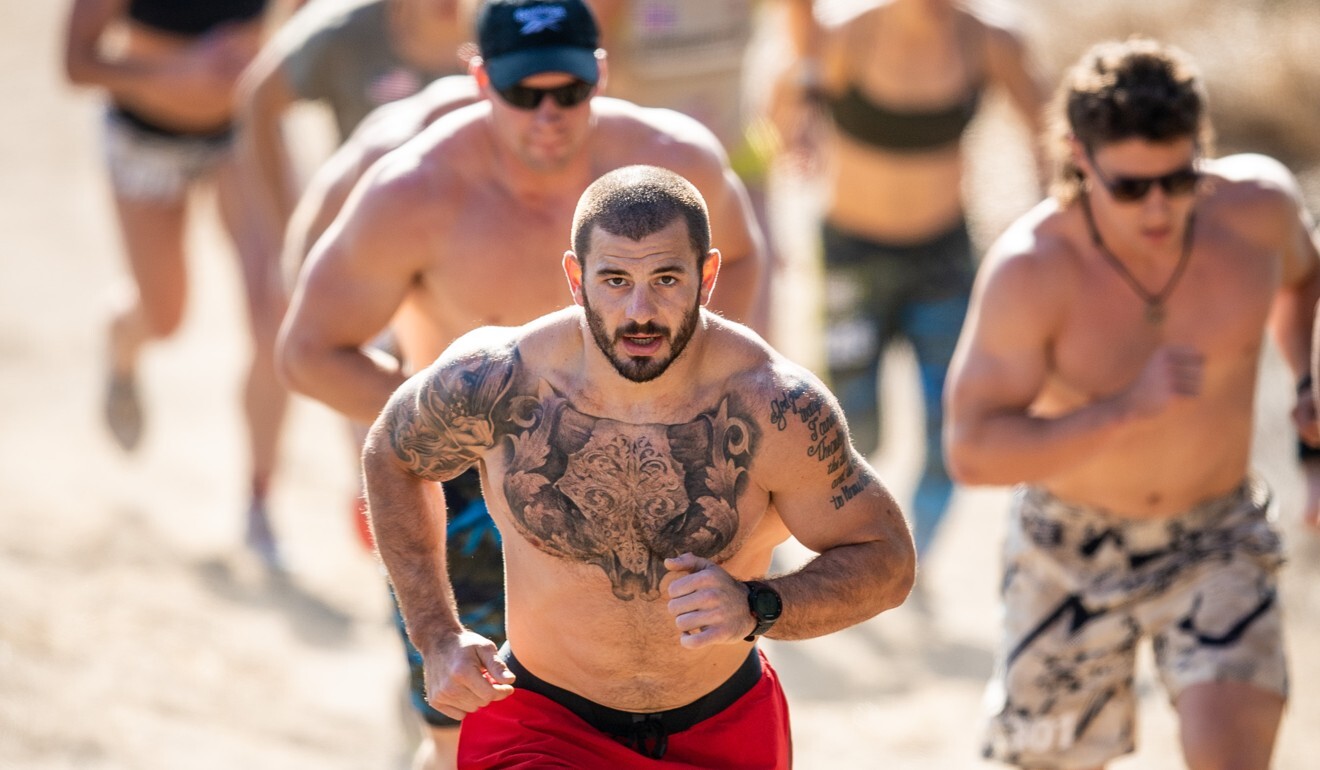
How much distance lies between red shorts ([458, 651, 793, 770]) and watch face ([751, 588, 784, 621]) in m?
0.55

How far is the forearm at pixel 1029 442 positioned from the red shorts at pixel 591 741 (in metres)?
0.95

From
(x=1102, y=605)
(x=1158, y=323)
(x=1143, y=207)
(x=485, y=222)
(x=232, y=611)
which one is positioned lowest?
(x=232, y=611)

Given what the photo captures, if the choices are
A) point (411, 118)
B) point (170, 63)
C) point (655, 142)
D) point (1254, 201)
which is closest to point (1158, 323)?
point (1254, 201)

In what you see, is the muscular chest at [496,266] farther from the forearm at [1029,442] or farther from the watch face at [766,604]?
the watch face at [766,604]

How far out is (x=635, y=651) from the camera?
3635mm

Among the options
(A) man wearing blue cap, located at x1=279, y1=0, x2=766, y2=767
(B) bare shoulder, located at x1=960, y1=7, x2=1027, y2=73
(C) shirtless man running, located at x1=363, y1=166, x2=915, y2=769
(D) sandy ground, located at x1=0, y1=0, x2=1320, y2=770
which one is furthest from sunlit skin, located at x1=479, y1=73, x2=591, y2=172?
(B) bare shoulder, located at x1=960, y1=7, x2=1027, y2=73

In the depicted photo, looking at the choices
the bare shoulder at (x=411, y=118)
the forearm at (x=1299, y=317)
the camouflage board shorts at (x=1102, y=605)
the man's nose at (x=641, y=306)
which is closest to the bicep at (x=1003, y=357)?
the camouflage board shorts at (x=1102, y=605)

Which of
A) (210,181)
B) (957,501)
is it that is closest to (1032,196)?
(957,501)

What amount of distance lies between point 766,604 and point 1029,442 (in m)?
1.35

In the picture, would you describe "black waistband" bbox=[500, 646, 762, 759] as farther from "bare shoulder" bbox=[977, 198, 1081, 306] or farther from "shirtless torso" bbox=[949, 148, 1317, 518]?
"bare shoulder" bbox=[977, 198, 1081, 306]

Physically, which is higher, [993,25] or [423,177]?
[993,25]

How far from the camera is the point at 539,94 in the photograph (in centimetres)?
441

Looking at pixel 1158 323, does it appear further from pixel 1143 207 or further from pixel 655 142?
pixel 655 142

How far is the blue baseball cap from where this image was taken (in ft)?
14.4
